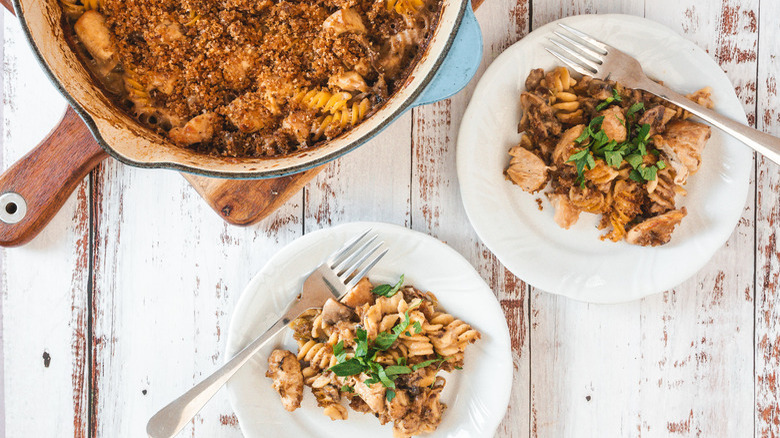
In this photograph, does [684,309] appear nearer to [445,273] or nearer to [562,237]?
[562,237]

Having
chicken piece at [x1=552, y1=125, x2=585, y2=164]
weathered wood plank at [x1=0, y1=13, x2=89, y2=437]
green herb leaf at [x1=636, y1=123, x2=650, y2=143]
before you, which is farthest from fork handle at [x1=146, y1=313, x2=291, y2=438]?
green herb leaf at [x1=636, y1=123, x2=650, y2=143]

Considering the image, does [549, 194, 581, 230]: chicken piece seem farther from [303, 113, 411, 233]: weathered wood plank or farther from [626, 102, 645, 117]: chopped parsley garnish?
[303, 113, 411, 233]: weathered wood plank

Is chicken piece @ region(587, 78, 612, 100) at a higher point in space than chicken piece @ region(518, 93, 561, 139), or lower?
higher

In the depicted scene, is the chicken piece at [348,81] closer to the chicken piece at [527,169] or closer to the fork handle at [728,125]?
the chicken piece at [527,169]

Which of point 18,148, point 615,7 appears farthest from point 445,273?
point 18,148

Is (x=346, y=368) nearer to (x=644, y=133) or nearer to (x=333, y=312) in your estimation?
(x=333, y=312)

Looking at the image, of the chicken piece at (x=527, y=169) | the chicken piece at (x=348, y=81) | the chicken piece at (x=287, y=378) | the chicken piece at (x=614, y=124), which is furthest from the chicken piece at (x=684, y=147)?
the chicken piece at (x=287, y=378)
